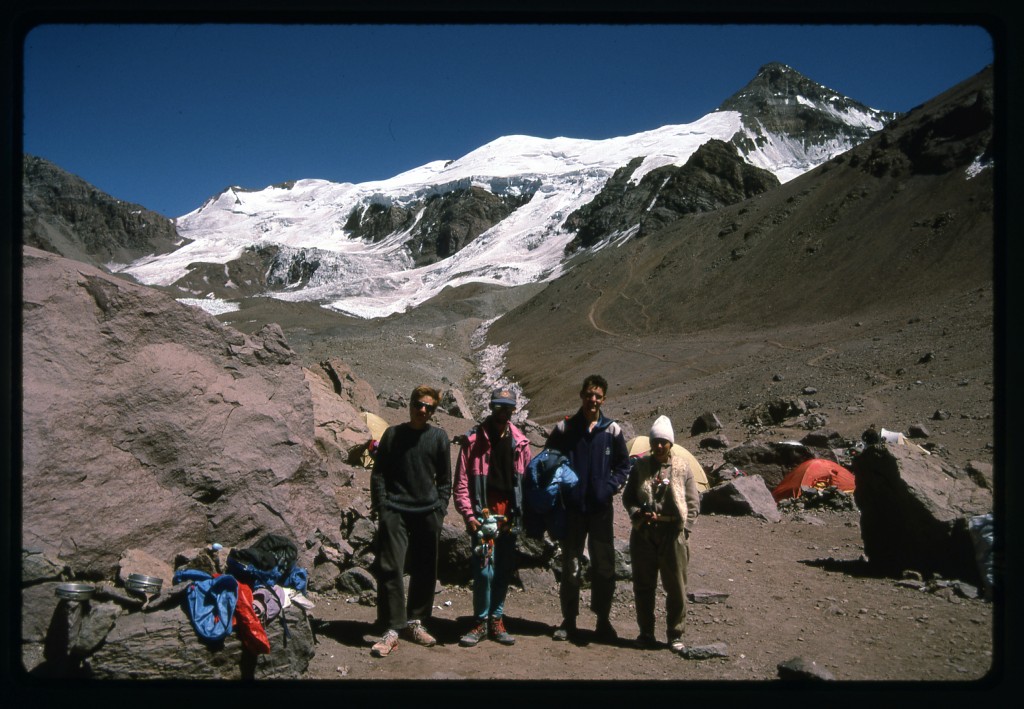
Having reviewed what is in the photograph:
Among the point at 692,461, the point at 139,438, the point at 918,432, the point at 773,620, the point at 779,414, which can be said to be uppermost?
the point at 139,438

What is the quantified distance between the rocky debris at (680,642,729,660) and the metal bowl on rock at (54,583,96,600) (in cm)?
319

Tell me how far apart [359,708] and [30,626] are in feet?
7.07

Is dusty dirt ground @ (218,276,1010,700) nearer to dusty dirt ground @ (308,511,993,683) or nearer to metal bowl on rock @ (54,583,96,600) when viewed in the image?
Result: dusty dirt ground @ (308,511,993,683)

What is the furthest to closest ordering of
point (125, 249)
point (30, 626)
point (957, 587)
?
point (125, 249), point (957, 587), point (30, 626)

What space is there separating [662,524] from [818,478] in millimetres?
6944

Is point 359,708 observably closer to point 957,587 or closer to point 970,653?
point 970,653

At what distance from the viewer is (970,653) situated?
4805 mm

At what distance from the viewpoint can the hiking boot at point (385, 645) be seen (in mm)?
4672

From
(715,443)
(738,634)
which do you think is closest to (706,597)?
(738,634)

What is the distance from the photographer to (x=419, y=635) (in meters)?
4.89

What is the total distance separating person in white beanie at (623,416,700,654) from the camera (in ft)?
16.3

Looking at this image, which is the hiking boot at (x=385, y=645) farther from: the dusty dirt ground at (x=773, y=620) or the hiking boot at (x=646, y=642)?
the hiking boot at (x=646, y=642)

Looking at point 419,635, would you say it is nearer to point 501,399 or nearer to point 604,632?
point 604,632
